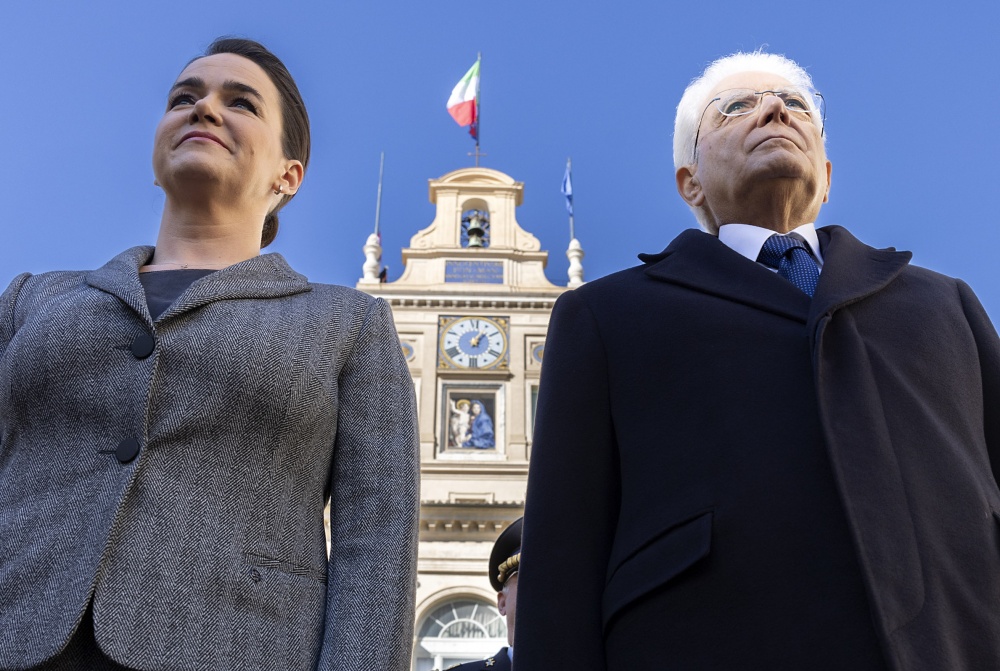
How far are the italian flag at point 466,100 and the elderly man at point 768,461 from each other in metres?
25.9

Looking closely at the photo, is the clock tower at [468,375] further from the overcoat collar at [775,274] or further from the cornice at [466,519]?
the overcoat collar at [775,274]

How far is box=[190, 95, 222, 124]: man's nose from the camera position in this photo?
247 centimetres

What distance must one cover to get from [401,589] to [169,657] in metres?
0.43

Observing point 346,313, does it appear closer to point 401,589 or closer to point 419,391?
point 401,589

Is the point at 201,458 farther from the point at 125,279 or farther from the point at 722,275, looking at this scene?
the point at 722,275

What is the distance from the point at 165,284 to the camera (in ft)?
7.66

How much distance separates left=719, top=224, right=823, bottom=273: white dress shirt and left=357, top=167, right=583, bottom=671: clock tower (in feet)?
49.5

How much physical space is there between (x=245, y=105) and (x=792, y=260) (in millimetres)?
1253

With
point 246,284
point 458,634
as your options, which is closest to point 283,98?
point 246,284

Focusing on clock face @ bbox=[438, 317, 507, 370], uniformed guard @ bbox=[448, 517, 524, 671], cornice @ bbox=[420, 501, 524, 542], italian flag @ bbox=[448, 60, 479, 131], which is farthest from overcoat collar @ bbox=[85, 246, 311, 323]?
italian flag @ bbox=[448, 60, 479, 131]

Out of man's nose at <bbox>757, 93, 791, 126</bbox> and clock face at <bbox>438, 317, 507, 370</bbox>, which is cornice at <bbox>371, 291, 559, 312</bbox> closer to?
clock face at <bbox>438, 317, 507, 370</bbox>

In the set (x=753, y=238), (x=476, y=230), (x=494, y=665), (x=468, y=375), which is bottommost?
(x=494, y=665)

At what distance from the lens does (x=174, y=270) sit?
7.88 ft

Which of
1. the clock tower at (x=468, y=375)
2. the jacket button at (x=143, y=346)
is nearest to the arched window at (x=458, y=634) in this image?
the clock tower at (x=468, y=375)
